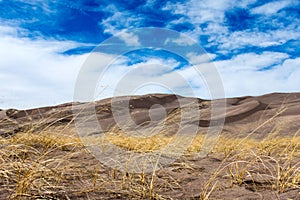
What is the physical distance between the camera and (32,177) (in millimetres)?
1851

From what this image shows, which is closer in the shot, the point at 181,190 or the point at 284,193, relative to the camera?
the point at 284,193

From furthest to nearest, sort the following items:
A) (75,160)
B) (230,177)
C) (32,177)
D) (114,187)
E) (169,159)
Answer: (169,159) → (75,160) → (230,177) → (114,187) → (32,177)

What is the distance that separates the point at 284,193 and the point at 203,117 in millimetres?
15872

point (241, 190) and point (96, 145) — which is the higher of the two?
point (96, 145)

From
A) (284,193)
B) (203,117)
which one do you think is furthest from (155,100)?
(284,193)

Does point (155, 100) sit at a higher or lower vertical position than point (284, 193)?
higher

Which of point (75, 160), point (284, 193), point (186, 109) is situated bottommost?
point (284, 193)

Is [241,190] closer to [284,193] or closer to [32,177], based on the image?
[284,193]

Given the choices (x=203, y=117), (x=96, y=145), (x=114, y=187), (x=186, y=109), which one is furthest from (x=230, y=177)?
(x=203, y=117)

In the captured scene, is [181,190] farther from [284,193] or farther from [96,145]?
[96,145]

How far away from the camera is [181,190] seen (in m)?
2.12

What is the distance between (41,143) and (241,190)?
6.28ft

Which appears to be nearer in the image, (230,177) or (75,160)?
(230,177)

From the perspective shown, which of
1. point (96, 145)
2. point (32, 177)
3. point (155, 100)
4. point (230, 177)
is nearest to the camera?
point (32, 177)
